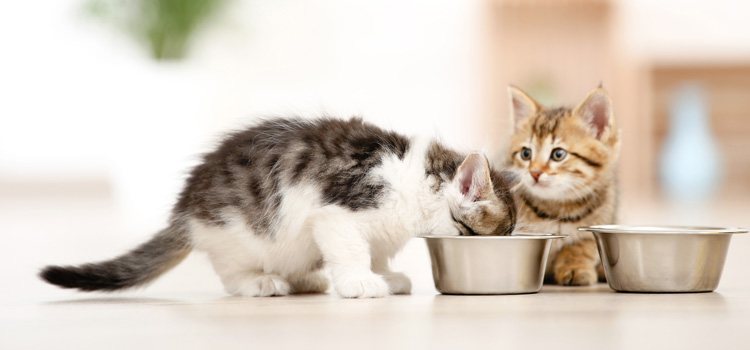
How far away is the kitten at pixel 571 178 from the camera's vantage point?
2352mm

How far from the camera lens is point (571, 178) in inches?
93.0

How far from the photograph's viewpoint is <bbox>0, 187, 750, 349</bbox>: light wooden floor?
4.27 ft

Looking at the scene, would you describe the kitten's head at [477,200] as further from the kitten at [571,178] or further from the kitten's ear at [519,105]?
the kitten's ear at [519,105]

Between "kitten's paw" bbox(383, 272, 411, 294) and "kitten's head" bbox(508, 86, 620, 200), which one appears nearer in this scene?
"kitten's paw" bbox(383, 272, 411, 294)

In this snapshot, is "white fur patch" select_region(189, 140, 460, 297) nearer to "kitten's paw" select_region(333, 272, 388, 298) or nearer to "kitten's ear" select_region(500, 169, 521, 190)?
"kitten's paw" select_region(333, 272, 388, 298)

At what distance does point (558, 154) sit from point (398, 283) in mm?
676

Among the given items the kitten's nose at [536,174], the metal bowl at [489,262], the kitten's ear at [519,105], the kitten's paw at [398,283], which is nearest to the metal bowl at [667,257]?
the metal bowl at [489,262]

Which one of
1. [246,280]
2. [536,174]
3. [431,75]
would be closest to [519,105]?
[536,174]

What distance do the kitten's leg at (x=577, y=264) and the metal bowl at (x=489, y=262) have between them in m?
0.32

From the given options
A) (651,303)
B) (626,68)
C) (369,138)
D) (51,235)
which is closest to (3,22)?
(51,235)

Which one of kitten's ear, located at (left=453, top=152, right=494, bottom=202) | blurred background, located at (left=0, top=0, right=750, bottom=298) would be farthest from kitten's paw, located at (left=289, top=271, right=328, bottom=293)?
blurred background, located at (left=0, top=0, right=750, bottom=298)

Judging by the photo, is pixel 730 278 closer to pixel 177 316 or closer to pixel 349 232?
pixel 349 232

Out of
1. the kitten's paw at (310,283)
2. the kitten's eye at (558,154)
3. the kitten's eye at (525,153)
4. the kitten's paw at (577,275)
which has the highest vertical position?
the kitten's eye at (558,154)

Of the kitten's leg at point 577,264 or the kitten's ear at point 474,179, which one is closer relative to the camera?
the kitten's ear at point 474,179
